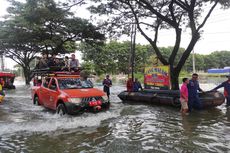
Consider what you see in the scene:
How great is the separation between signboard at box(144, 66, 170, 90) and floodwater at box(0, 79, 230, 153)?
345 cm

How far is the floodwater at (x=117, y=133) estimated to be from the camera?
22.2ft

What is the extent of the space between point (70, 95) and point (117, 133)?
304 cm

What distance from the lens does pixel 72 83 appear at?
12070 millimetres

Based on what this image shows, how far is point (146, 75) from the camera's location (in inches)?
651

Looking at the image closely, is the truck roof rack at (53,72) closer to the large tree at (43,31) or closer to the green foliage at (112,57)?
the large tree at (43,31)

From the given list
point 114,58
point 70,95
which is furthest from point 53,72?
point 114,58

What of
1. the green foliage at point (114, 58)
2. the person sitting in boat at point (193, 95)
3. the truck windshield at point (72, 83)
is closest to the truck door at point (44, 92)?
the truck windshield at point (72, 83)

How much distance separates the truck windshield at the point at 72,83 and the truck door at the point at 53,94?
0.26 meters

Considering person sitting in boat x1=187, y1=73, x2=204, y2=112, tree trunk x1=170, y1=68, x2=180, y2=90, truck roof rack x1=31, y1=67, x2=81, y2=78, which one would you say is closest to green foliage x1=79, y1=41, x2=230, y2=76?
tree trunk x1=170, y1=68, x2=180, y2=90

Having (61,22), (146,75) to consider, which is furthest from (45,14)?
(146,75)

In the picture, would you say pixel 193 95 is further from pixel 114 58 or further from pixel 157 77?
pixel 114 58

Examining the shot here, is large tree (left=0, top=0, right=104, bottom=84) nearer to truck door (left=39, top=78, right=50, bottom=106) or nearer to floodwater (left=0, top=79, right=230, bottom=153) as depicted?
truck door (left=39, top=78, right=50, bottom=106)

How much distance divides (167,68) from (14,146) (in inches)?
389

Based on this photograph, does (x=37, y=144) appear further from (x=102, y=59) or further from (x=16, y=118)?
(x=102, y=59)
